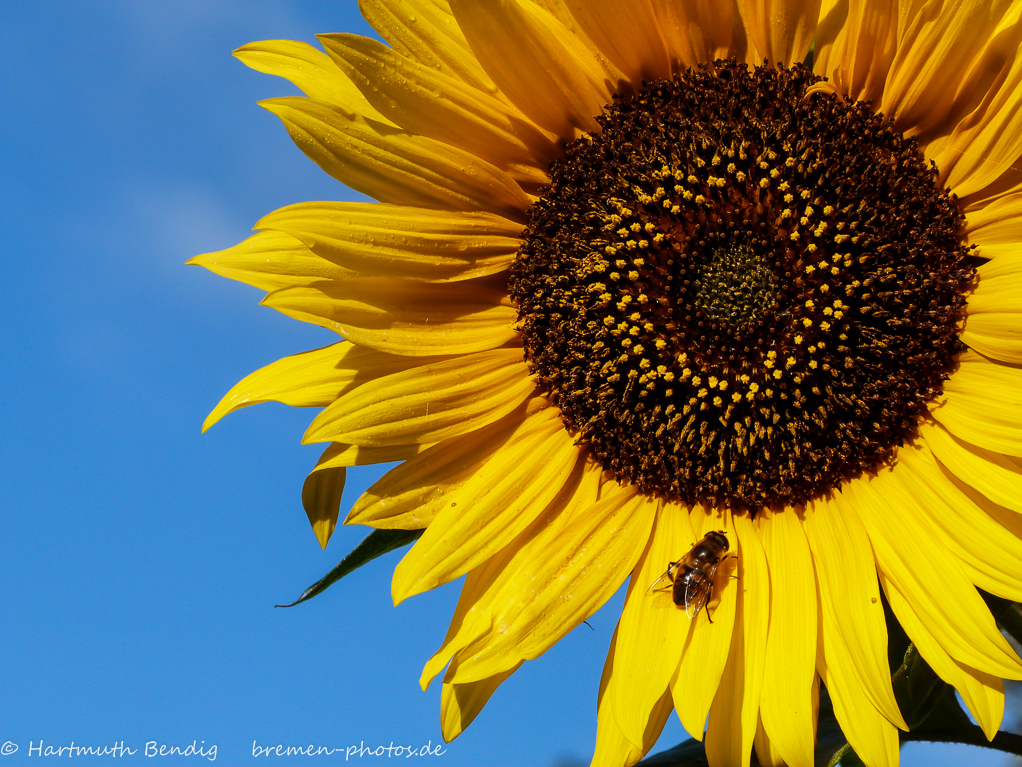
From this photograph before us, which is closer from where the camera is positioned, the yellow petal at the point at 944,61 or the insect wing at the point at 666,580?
the yellow petal at the point at 944,61

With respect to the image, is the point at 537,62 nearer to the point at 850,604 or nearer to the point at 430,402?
the point at 430,402

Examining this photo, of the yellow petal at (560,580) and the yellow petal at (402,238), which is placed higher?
the yellow petal at (402,238)

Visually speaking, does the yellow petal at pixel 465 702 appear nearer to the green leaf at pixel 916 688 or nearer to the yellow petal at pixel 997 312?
the green leaf at pixel 916 688

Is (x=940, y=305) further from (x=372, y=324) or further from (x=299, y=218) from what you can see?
(x=299, y=218)

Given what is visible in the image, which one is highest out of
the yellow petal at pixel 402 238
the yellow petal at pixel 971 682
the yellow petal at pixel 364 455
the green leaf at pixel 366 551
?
the yellow petal at pixel 402 238

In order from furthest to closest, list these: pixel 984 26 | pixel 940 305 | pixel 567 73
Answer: pixel 567 73 < pixel 940 305 < pixel 984 26

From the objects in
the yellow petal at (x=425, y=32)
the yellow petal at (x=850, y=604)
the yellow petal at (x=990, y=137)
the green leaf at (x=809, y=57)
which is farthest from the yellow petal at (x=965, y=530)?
the yellow petal at (x=425, y=32)

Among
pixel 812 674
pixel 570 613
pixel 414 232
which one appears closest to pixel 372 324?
pixel 414 232
